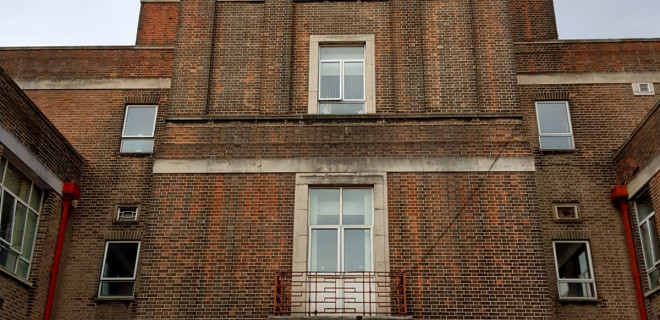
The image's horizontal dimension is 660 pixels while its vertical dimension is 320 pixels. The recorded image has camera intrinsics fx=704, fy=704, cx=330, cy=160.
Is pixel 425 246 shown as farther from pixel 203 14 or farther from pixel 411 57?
pixel 203 14

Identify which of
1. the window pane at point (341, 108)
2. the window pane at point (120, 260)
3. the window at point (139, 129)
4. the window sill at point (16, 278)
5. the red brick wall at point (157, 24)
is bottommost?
the window sill at point (16, 278)

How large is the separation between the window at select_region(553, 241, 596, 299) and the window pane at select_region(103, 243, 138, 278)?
10.4m

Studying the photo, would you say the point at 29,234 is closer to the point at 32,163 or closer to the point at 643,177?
the point at 32,163

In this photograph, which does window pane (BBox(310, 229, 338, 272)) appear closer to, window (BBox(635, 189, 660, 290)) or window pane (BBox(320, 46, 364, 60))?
window pane (BBox(320, 46, 364, 60))

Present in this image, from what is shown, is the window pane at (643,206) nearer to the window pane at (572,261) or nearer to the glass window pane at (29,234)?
the window pane at (572,261)

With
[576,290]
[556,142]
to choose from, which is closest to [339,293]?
[576,290]

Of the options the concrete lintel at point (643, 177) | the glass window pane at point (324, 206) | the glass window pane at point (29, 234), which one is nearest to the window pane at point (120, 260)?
the glass window pane at point (29, 234)

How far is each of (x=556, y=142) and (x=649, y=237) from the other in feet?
11.2

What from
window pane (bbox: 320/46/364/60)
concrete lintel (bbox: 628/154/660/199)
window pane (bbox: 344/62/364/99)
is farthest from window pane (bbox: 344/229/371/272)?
concrete lintel (bbox: 628/154/660/199)

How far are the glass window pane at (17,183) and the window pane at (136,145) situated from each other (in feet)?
10.2

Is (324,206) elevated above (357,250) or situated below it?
above

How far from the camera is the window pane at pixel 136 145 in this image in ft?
61.3

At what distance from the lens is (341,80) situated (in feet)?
53.3

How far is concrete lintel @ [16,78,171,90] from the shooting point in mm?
19312
